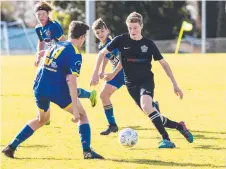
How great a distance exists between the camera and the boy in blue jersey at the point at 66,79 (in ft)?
24.3

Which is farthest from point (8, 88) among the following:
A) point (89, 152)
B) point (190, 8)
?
point (190, 8)

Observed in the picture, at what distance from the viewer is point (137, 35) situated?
8656mm

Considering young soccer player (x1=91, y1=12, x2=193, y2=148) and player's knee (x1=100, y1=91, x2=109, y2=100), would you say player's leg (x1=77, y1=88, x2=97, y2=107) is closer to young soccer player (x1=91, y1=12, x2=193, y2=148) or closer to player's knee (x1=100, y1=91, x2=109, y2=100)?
young soccer player (x1=91, y1=12, x2=193, y2=148)

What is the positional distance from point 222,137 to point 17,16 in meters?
72.0

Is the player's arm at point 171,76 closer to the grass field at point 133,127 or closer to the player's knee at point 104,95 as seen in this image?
the grass field at point 133,127

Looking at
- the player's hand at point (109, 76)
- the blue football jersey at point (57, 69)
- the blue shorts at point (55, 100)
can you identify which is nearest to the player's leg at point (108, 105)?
the player's hand at point (109, 76)

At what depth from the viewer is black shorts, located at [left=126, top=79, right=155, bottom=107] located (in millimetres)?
8680

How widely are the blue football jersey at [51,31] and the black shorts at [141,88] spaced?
2932mm

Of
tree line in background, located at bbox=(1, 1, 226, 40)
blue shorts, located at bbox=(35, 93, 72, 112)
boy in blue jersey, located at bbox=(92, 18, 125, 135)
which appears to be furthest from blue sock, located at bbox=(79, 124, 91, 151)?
tree line in background, located at bbox=(1, 1, 226, 40)

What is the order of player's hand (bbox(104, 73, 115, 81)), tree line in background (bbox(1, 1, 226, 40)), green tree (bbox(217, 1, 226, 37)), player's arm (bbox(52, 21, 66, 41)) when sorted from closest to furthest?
player's hand (bbox(104, 73, 115, 81)), player's arm (bbox(52, 21, 66, 41)), tree line in background (bbox(1, 1, 226, 40)), green tree (bbox(217, 1, 226, 37))

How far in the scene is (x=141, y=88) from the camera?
875 cm

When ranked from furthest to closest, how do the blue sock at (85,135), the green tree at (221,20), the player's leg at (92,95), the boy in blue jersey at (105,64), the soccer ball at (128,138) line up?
the green tree at (221,20), the boy in blue jersey at (105,64), the player's leg at (92,95), the soccer ball at (128,138), the blue sock at (85,135)

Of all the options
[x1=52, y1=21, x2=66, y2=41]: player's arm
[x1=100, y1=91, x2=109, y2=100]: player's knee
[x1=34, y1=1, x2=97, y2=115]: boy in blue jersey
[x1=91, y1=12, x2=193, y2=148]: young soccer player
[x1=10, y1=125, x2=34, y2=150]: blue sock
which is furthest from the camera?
[x1=52, y1=21, x2=66, y2=41]: player's arm

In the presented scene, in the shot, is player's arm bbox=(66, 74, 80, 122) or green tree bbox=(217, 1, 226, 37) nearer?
player's arm bbox=(66, 74, 80, 122)
